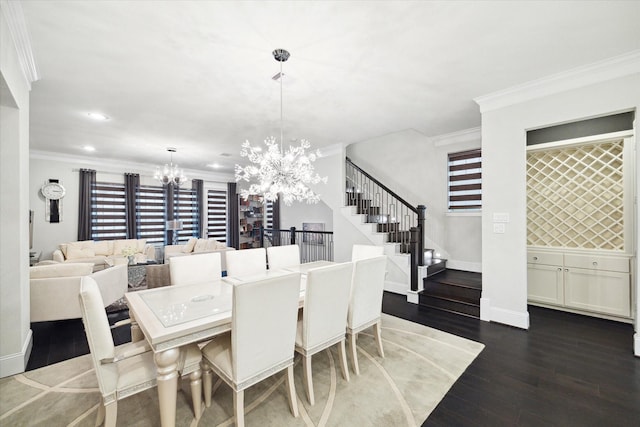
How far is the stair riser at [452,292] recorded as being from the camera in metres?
3.75

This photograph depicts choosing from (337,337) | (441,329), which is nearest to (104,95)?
(337,337)

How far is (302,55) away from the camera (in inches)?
99.5

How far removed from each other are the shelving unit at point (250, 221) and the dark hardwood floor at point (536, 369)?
5.68 m

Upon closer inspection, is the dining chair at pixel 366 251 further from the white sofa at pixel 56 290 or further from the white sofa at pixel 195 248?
the white sofa at pixel 195 248

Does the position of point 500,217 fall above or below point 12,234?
above

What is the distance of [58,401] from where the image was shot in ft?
6.75

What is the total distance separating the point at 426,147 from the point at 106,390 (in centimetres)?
549

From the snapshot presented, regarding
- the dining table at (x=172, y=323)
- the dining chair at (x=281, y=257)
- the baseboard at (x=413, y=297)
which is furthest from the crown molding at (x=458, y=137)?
the dining table at (x=172, y=323)

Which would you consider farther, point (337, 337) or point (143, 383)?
point (337, 337)

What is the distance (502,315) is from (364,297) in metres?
2.11

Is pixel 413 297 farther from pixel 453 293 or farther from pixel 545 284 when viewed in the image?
pixel 545 284

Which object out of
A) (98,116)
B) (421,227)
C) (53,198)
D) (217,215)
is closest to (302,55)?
(421,227)

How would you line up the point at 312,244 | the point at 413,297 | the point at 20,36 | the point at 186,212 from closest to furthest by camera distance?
the point at 20,36 → the point at 413,297 → the point at 312,244 → the point at 186,212

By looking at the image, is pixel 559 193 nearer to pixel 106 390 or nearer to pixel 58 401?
pixel 106 390
